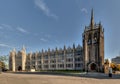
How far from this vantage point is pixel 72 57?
76.2 meters

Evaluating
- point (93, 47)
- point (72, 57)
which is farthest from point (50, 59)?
point (93, 47)

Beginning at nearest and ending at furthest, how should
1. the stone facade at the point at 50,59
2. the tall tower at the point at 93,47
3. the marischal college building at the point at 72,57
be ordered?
the tall tower at the point at 93,47 < the marischal college building at the point at 72,57 < the stone facade at the point at 50,59

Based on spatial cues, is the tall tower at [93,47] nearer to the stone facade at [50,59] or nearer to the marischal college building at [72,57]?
the marischal college building at [72,57]

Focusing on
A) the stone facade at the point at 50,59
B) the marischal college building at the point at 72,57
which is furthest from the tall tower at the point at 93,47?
the stone facade at the point at 50,59

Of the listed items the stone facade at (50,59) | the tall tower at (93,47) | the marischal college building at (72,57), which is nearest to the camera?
the tall tower at (93,47)

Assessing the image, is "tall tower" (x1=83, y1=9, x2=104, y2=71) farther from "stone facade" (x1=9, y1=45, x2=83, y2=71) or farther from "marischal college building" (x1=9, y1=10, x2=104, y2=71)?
"stone facade" (x1=9, y1=45, x2=83, y2=71)

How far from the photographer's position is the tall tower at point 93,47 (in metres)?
59.9

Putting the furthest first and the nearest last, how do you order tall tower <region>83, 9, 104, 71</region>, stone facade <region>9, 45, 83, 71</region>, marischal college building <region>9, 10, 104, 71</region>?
stone facade <region>9, 45, 83, 71</region>, marischal college building <region>9, 10, 104, 71</region>, tall tower <region>83, 9, 104, 71</region>

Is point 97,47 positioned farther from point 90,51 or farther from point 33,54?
point 33,54

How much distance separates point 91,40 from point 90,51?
5467 mm

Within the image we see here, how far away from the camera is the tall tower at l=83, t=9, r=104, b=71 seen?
59947mm

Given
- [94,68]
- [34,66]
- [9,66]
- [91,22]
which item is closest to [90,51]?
[94,68]

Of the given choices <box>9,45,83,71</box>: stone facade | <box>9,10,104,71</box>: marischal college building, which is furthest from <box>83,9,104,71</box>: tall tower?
<box>9,45,83,71</box>: stone facade

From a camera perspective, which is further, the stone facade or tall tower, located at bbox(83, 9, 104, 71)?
the stone facade
